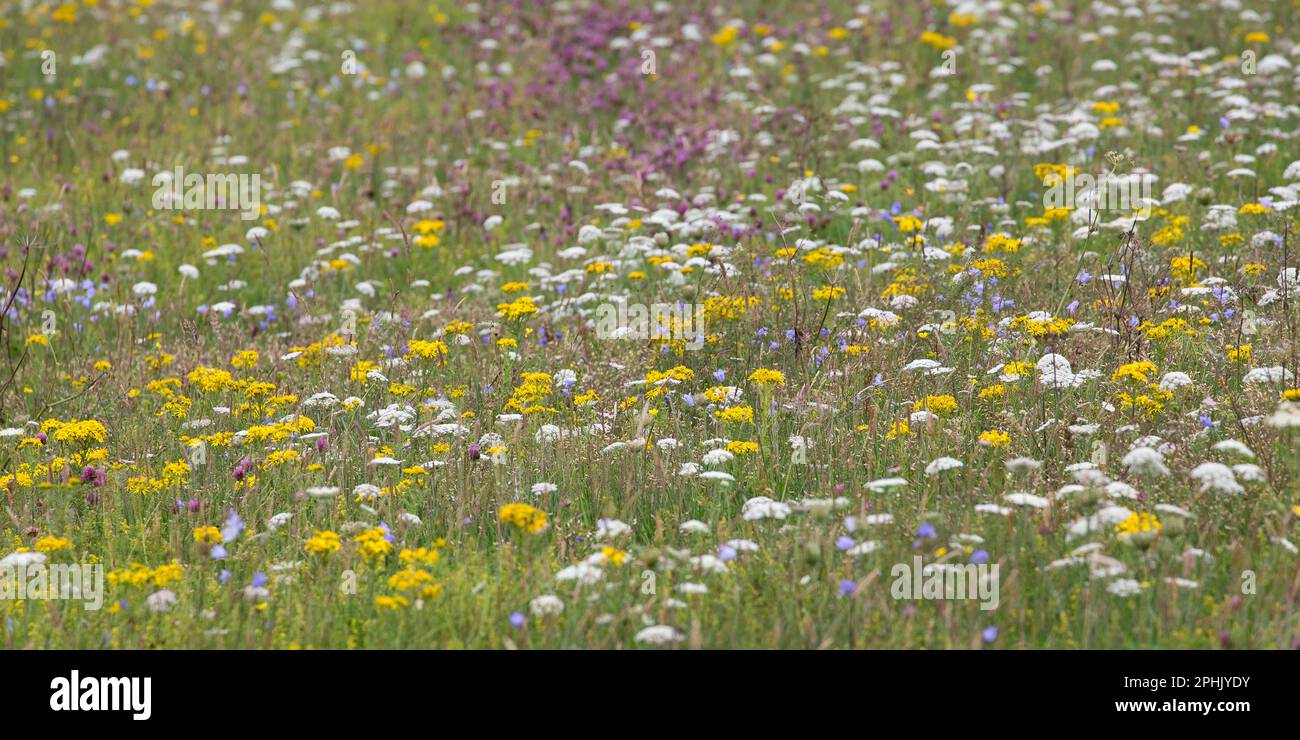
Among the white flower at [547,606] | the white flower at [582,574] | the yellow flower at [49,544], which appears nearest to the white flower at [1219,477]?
the white flower at [582,574]

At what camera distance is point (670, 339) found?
6730 mm

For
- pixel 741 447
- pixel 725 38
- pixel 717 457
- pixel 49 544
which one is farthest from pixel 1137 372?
Result: pixel 725 38

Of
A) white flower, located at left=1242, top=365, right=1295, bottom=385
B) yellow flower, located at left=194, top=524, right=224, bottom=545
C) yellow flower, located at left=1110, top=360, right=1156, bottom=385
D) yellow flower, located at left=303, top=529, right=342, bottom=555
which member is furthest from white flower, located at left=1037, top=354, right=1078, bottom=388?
yellow flower, located at left=194, top=524, right=224, bottom=545

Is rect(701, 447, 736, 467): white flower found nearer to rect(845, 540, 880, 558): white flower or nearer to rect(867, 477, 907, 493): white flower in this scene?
rect(867, 477, 907, 493): white flower

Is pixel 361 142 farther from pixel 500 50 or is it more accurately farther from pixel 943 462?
pixel 943 462

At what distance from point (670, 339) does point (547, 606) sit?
283 centimetres

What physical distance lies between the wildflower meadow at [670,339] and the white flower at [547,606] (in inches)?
0.4

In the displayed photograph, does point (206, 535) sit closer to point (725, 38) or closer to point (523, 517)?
point (523, 517)

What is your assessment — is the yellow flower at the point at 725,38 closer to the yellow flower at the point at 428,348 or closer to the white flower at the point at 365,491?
the yellow flower at the point at 428,348

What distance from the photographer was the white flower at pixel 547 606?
409 cm

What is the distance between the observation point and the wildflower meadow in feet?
14.1

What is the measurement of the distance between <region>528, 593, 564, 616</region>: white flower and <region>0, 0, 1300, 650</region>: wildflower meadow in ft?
0.03
